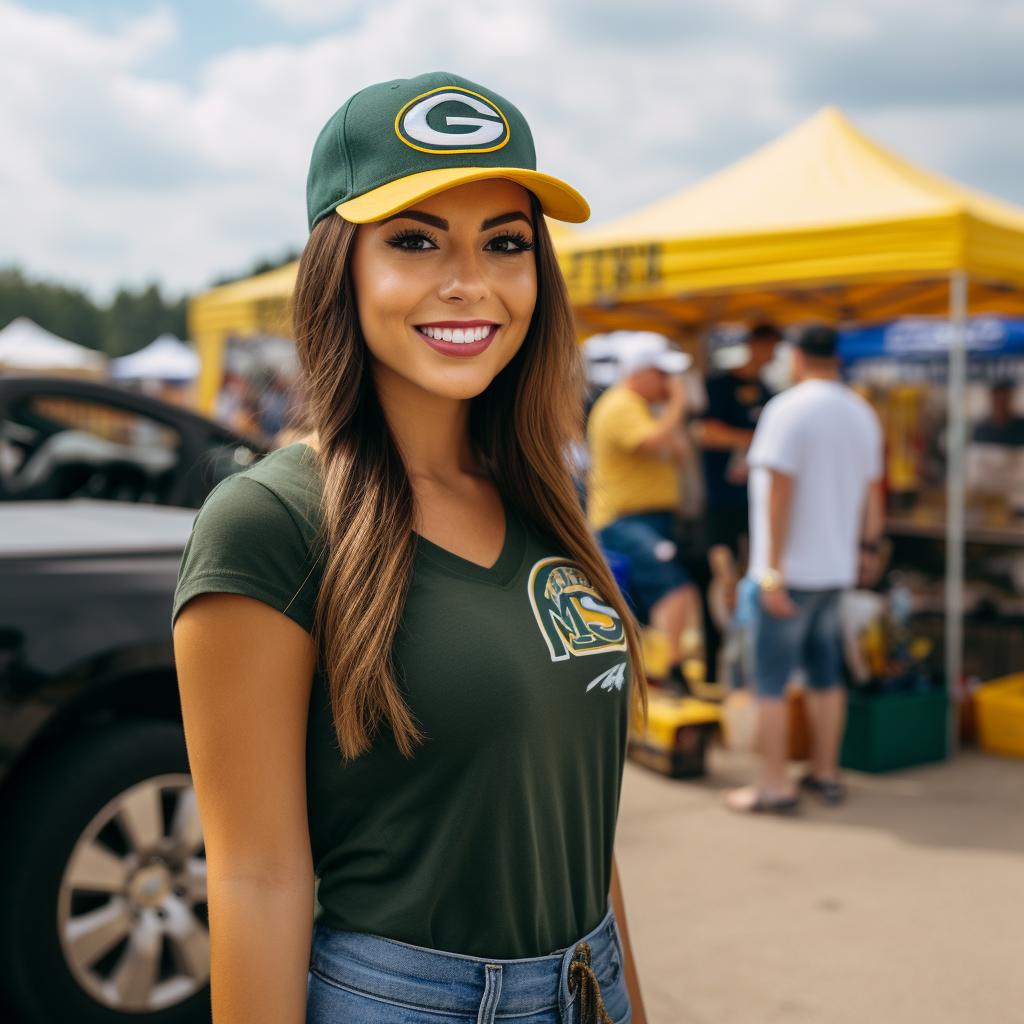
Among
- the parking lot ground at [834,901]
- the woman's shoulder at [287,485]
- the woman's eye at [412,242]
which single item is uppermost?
the woman's eye at [412,242]

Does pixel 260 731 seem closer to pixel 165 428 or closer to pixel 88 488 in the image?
pixel 165 428

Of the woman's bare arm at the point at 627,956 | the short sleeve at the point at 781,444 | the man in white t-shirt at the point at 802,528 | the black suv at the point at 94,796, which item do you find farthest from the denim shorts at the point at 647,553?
the woman's bare arm at the point at 627,956

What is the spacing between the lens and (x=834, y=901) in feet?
11.9

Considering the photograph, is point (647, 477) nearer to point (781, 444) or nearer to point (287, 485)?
point (781, 444)

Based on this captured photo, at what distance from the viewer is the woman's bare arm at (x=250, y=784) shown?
102cm

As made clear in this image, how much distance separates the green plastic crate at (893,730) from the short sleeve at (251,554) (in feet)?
14.4

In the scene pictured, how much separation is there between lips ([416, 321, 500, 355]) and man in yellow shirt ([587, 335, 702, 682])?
4.20 meters

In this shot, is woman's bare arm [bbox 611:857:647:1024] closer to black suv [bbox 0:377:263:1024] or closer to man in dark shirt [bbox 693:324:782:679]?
black suv [bbox 0:377:263:1024]

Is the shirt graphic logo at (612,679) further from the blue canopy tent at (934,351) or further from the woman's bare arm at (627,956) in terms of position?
the blue canopy tent at (934,351)

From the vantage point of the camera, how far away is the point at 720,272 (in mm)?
5566

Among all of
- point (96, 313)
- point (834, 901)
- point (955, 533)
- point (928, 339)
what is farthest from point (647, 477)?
point (96, 313)

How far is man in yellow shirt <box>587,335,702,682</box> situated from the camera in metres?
5.50

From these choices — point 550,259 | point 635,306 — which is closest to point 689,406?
point 635,306

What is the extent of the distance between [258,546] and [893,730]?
4598 millimetres
